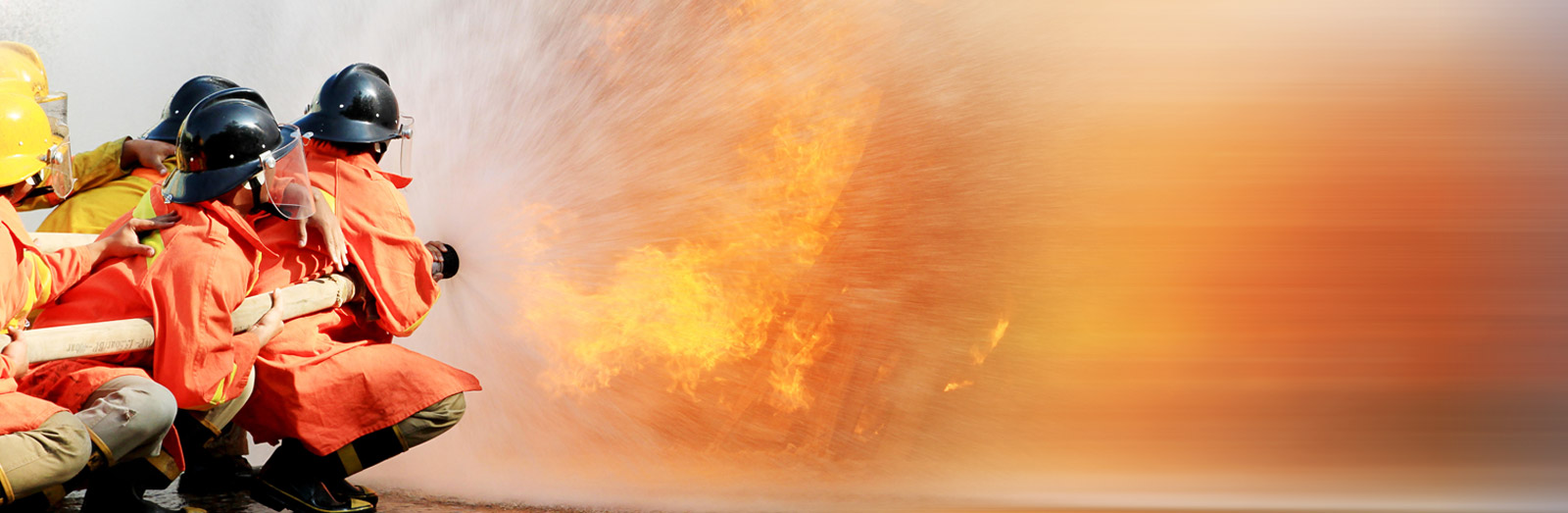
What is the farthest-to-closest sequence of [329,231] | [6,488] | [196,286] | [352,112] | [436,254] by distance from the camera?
[436,254] → [352,112] → [329,231] → [196,286] → [6,488]

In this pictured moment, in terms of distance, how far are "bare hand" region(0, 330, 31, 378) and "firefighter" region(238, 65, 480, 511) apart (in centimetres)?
82

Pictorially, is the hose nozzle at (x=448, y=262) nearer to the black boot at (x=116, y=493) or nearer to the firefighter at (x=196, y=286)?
the firefighter at (x=196, y=286)

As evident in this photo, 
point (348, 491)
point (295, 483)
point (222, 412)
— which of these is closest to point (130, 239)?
point (222, 412)

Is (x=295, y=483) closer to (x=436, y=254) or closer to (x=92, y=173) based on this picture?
(x=436, y=254)

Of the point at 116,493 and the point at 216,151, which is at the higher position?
the point at 216,151

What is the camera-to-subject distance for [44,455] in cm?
289

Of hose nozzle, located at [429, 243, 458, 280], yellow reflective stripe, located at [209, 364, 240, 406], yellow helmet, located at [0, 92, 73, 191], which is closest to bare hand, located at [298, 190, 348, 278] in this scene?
yellow reflective stripe, located at [209, 364, 240, 406]

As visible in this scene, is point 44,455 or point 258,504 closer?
point 44,455

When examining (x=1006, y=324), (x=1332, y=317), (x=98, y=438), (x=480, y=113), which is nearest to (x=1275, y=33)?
(x=1332, y=317)

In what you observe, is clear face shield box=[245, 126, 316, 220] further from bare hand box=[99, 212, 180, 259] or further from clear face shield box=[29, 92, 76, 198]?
clear face shield box=[29, 92, 76, 198]

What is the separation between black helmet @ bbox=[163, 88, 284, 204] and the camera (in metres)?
3.55

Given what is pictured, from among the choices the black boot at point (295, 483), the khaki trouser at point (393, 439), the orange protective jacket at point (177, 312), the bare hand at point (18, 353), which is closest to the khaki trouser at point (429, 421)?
the khaki trouser at point (393, 439)

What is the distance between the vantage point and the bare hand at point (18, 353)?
2900 millimetres

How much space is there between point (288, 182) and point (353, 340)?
830 mm
